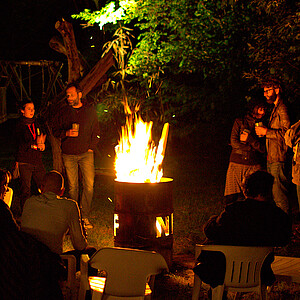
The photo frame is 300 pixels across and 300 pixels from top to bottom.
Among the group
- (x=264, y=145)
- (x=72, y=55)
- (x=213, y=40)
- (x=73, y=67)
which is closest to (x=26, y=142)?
(x=73, y=67)

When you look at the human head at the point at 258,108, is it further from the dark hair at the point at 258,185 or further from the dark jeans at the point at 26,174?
the dark jeans at the point at 26,174

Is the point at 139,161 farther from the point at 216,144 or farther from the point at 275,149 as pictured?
the point at 216,144

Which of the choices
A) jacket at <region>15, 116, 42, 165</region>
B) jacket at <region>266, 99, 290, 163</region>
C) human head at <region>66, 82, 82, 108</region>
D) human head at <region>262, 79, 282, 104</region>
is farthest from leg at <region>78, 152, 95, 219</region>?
human head at <region>262, 79, 282, 104</region>

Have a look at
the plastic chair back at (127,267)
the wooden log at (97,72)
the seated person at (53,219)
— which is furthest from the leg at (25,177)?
the plastic chair back at (127,267)

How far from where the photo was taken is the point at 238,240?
151 inches

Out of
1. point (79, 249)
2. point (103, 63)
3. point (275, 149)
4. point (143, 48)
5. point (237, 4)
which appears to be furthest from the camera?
point (143, 48)

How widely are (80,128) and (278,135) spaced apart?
2920 millimetres

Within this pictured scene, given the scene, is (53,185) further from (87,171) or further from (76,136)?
(87,171)

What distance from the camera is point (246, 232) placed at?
151 inches

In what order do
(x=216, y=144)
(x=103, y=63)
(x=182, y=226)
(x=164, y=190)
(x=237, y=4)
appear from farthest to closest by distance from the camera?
(x=216, y=144)
(x=237, y=4)
(x=103, y=63)
(x=182, y=226)
(x=164, y=190)

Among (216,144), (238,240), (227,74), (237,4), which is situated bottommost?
(216,144)

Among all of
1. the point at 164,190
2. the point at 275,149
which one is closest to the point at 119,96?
the point at 275,149

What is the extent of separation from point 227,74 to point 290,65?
3.63 m

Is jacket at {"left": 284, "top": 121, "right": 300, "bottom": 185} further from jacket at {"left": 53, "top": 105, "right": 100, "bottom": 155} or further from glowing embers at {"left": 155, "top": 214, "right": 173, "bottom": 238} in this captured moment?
jacket at {"left": 53, "top": 105, "right": 100, "bottom": 155}
